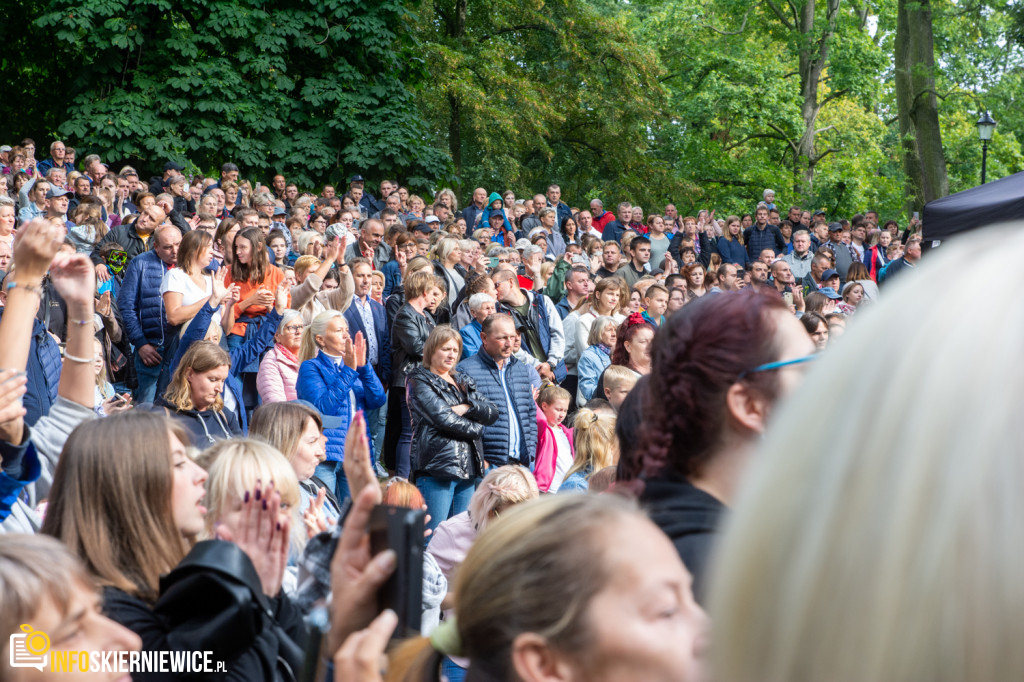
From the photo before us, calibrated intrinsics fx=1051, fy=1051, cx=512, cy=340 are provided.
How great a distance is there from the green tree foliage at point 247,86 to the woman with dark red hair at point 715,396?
18.9 meters

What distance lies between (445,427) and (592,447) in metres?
1.03

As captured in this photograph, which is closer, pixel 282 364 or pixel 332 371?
pixel 332 371

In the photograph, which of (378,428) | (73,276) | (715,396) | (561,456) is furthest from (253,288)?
(715,396)

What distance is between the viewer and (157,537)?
9.18 ft

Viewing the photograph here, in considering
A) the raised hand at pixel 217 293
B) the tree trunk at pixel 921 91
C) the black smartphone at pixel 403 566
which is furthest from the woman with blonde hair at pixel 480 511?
the tree trunk at pixel 921 91

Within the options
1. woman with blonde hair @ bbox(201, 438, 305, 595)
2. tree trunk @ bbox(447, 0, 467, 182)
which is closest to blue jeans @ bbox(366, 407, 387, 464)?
woman with blonde hair @ bbox(201, 438, 305, 595)

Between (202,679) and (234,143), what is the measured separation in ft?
61.9

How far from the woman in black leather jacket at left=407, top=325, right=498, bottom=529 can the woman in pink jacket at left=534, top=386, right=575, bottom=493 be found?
1.76 ft

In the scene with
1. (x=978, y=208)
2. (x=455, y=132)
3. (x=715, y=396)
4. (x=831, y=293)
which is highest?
(x=455, y=132)

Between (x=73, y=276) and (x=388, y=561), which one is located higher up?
(x=73, y=276)

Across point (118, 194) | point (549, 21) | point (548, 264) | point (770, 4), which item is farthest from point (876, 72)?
point (118, 194)

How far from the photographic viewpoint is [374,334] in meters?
8.93

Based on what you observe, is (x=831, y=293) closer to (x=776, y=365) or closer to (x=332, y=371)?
(x=332, y=371)

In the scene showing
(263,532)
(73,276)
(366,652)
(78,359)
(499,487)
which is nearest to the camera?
(366,652)
